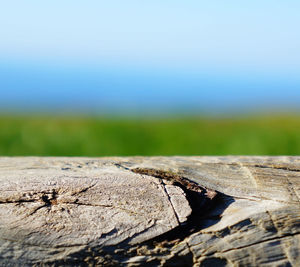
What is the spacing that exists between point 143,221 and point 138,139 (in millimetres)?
4874

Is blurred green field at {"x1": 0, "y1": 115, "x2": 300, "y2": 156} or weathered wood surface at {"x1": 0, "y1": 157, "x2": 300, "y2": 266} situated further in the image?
blurred green field at {"x1": 0, "y1": 115, "x2": 300, "y2": 156}

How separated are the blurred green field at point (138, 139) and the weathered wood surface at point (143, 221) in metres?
4.24

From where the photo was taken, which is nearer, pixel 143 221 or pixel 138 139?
pixel 143 221

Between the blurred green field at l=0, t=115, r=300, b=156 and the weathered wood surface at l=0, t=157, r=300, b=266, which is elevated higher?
the blurred green field at l=0, t=115, r=300, b=156

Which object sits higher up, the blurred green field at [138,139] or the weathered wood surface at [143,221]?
the blurred green field at [138,139]

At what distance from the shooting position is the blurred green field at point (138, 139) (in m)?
5.99

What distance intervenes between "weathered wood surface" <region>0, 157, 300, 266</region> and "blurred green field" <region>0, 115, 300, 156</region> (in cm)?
424

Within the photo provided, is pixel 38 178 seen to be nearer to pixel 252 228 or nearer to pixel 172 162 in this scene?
pixel 172 162

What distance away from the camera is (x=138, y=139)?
634 cm

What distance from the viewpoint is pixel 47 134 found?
6.46m

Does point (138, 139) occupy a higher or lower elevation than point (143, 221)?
higher

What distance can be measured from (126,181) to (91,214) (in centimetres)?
19

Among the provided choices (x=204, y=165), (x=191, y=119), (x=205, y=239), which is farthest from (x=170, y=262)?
(x=191, y=119)

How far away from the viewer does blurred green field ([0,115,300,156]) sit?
5988 millimetres
